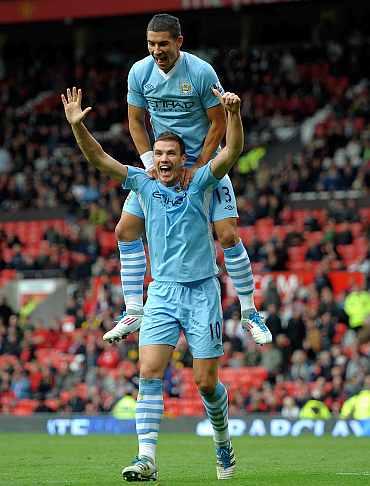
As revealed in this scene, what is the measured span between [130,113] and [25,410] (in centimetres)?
1362

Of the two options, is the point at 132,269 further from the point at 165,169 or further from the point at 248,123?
the point at 248,123

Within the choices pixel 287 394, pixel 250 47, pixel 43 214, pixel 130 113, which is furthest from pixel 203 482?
pixel 250 47

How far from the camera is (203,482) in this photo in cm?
904

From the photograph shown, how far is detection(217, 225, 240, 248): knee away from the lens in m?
9.82

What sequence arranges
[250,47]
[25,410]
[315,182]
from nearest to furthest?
[25,410] → [315,182] → [250,47]

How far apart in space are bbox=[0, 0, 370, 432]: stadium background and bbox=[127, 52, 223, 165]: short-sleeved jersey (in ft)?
30.4

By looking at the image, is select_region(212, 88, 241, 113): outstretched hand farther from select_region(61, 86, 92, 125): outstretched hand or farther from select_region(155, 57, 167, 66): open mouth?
select_region(61, 86, 92, 125): outstretched hand

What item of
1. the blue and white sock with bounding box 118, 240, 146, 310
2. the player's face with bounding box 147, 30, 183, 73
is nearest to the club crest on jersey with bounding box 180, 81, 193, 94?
the player's face with bounding box 147, 30, 183, 73

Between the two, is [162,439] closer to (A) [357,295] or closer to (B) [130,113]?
(A) [357,295]

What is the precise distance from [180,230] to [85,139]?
36.4 inches

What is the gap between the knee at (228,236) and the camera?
387 inches

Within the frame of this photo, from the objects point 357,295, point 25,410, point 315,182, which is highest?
point 315,182

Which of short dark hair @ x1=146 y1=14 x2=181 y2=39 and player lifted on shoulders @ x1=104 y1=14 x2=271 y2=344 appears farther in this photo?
player lifted on shoulders @ x1=104 y1=14 x2=271 y2=344

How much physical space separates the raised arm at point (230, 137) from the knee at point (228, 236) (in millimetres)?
628
